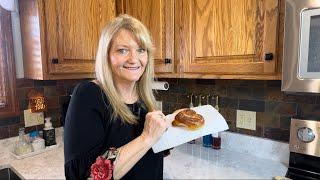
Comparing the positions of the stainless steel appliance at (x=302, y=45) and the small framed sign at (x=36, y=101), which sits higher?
the stainless steel appliance at (x=302, y=45)

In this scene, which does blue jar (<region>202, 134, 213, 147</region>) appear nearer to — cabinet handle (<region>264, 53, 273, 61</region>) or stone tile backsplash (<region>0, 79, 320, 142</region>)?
stone tile backsplash (<region>0, 79, 320, 142</region>)

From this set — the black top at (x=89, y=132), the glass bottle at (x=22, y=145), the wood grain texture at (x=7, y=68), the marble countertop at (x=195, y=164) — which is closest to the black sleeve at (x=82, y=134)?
the black top at (x=89, y=132)

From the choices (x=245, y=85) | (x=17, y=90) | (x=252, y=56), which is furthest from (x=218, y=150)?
(x=17, y=90)

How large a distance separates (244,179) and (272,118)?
0.42 m

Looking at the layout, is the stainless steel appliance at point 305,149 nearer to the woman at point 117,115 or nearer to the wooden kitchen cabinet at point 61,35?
the woman at point 117,115

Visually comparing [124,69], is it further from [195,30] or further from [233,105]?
[233,105]

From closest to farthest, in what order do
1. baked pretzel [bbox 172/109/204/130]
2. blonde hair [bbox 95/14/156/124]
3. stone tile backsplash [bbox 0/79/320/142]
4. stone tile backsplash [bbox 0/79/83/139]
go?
blonde hair [bbox 95/14/156/124]
baked pretzel [bbox 172/109/204/130]
stone tile backsplash [bbox 0/79/320/142]
stone tile backsplash [bbox 0/79/83/139]

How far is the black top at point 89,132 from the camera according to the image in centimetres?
79

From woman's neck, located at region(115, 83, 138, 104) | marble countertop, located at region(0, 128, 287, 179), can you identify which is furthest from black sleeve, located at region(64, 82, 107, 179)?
marble countertop, located at region(0, 128, 287, 179)

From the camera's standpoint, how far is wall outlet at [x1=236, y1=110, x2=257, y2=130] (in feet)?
4.71

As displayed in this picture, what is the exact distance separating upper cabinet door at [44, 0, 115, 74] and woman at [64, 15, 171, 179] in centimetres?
56

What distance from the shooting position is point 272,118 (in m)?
1.36

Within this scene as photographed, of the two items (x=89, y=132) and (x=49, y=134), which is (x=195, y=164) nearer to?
(x=89, y=132)

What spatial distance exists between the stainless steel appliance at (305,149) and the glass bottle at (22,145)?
1460mm
